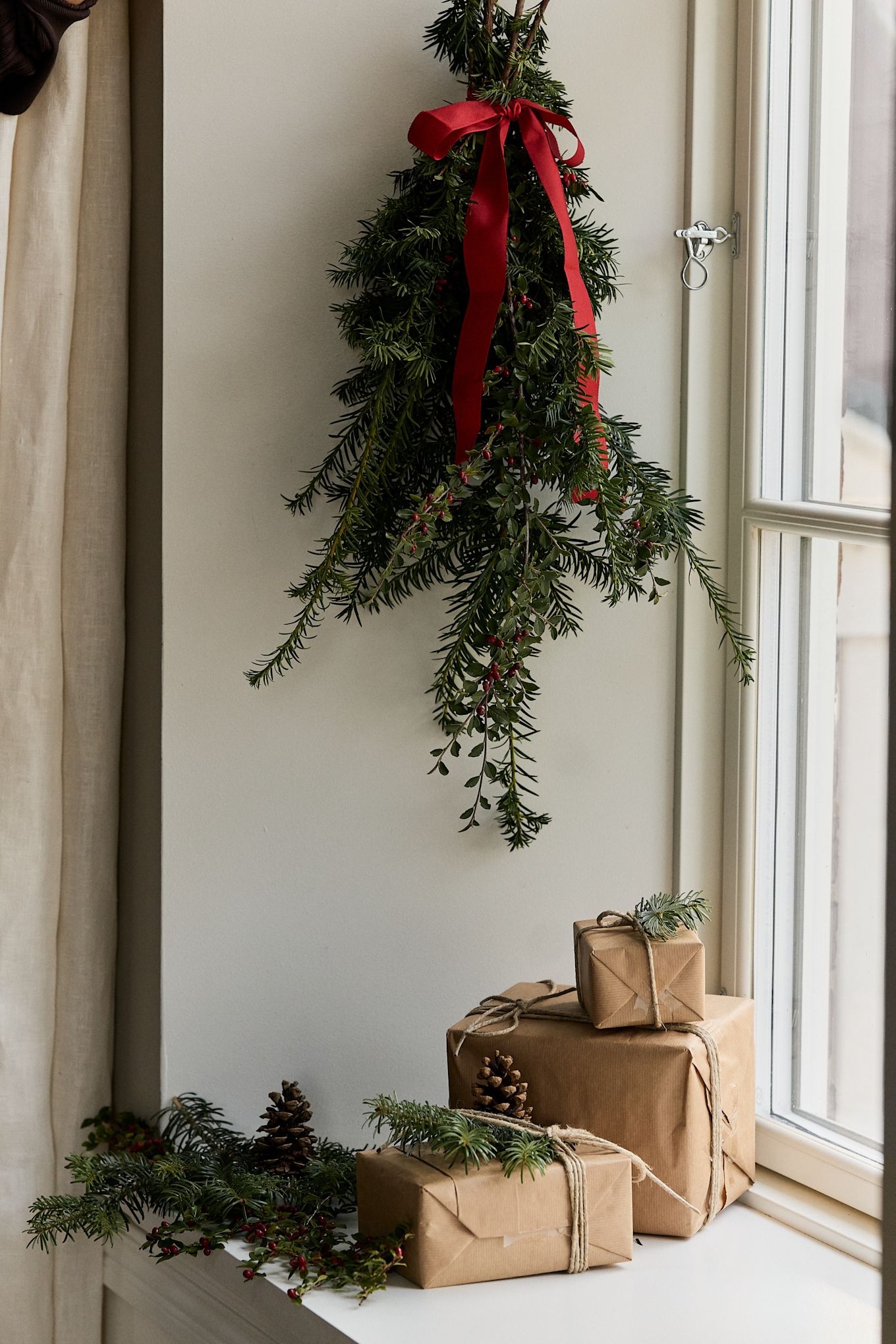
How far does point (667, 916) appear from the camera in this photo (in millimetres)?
1143

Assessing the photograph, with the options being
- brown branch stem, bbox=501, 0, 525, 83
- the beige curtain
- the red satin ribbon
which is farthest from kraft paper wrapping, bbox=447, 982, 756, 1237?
brown branch stem, bbox=501, 0, 525, 83

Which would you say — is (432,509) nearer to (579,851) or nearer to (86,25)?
(579,851)

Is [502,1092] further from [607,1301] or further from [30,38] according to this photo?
[30,38]

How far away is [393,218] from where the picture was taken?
1.16 m

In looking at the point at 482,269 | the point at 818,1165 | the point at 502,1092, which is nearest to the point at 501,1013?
the point at 502,1092

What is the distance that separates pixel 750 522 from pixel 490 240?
409 millimetres

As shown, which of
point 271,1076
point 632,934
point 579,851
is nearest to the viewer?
point 632,934

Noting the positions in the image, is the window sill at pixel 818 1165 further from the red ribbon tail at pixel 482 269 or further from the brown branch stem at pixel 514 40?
the brown branch stem at pixel 514 40

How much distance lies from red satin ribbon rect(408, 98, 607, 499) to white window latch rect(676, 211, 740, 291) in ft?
0.73

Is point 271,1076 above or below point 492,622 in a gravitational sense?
below

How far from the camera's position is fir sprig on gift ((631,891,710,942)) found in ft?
3.70

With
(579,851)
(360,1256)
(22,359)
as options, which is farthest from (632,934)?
(22,359)

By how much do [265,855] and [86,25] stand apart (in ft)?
2.54

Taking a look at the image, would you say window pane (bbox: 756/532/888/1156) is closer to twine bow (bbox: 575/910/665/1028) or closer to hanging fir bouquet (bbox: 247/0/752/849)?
hanging fir bouquet (bbox: 247/0/752/849)
